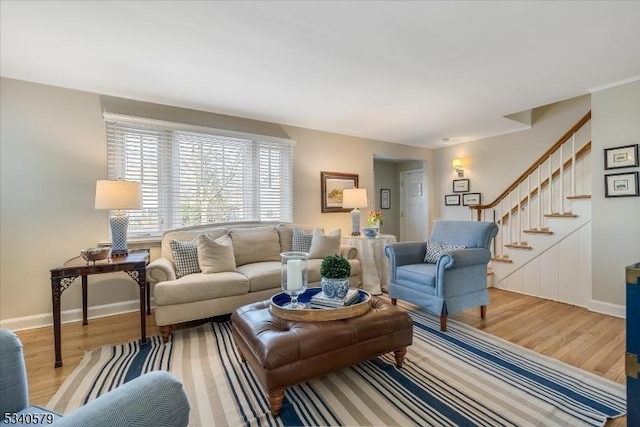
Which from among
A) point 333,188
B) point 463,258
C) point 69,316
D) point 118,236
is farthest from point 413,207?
point 69,316

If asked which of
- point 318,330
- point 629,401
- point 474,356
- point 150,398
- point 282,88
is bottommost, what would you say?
point 474,356

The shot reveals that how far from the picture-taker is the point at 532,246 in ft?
12.7

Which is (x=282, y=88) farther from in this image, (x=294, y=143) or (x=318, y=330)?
(x=318, y=330)

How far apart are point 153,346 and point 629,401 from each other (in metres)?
3.07

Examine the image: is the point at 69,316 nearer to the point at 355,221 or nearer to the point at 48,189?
the point at 48,189

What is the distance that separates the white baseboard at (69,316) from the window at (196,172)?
79 cm

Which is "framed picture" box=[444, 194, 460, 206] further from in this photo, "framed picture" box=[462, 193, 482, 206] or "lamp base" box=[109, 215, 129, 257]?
"lamp base" box=[109, 215, 129, 257]

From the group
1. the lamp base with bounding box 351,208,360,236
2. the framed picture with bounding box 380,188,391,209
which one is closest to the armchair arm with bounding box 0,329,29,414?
the lamp base with bounding box 351,208,360,236

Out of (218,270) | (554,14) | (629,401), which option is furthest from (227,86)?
(629,401)

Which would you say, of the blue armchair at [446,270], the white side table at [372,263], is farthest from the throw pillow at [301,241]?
the blue armchair at [446,270]

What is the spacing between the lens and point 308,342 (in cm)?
164

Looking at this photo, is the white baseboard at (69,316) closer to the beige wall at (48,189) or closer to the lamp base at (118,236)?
the beige wall at (48,189)

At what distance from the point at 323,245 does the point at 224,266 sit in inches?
47.2

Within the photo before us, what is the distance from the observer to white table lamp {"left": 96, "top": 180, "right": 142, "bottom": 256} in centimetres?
260
